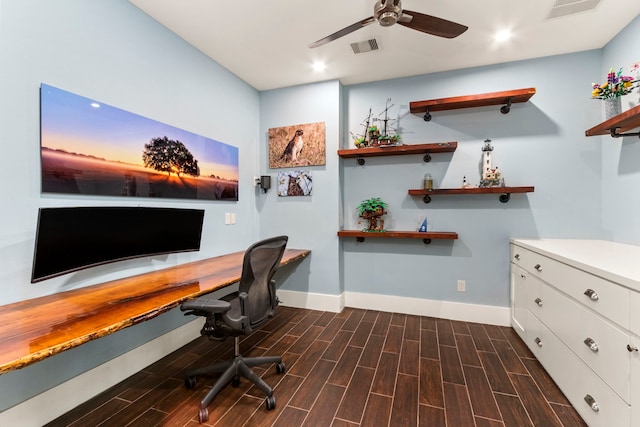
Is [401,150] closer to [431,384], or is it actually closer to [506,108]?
[506,108]

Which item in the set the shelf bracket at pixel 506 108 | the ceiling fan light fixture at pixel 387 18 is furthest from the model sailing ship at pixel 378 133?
the ceiling fan light fixture at pixel 387 18

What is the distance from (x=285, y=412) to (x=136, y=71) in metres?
2.67

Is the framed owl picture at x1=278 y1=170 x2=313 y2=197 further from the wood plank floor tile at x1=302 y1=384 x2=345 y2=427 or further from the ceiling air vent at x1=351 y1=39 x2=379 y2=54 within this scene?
the wood plank floor tile at x1=302 y1=384 x2=345 y2=427

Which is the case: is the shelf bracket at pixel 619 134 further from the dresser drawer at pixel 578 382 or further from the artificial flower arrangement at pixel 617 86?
the dresser drawer at pixel 578 382

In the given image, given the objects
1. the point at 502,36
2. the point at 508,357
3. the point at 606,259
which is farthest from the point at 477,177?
the point at 508,357

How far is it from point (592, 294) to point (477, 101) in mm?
2119

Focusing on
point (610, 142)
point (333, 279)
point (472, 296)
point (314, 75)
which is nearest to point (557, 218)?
point (610, 142)

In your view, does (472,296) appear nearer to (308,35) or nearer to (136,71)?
(308,35)

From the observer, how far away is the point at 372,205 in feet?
10.9

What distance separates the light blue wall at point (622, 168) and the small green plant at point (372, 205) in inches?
81.9

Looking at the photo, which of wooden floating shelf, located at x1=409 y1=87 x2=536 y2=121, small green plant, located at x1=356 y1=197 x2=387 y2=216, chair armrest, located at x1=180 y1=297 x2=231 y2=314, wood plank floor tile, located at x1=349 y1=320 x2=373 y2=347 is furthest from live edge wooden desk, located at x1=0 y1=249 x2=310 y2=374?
wooden floating shelf, located at x1=409 y1=87 x2=536 y2=121

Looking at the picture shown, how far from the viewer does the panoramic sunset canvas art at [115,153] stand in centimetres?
168

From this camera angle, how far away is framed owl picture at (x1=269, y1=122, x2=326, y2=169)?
3.44 meters

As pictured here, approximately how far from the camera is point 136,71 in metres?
2.16
